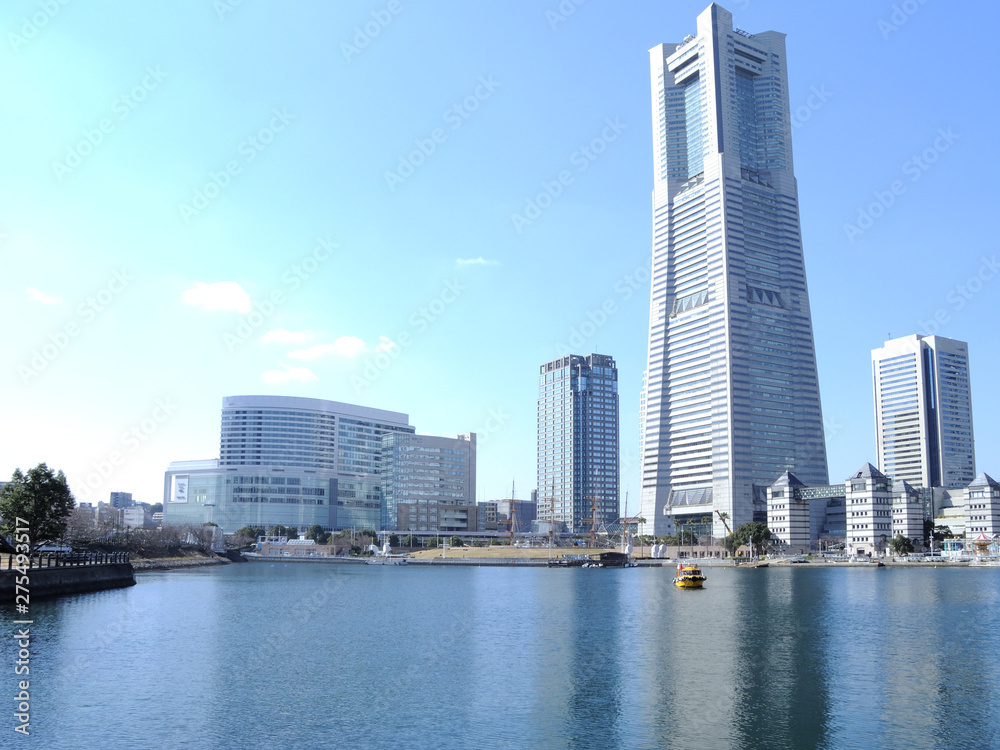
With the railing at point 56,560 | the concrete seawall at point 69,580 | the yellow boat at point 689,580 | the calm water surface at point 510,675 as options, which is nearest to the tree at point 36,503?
the railing at point 56,560

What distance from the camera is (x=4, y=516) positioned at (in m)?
109

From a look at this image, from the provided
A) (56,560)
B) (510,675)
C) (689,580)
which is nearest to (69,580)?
(56,560)

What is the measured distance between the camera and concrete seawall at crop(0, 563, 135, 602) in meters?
86.2

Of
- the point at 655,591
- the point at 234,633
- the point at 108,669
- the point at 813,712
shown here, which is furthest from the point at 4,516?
the point at 813,712

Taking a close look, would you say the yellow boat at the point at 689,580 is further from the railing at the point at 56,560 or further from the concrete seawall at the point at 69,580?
the railing at the point at 56,560

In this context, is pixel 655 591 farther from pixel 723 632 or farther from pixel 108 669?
pixel 108 669

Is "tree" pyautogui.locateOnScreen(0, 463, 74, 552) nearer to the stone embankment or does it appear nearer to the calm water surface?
the stone embankment

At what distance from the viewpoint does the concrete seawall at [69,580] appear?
86.2 metres

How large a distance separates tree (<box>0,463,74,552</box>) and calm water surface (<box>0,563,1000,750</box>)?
44.7 feet

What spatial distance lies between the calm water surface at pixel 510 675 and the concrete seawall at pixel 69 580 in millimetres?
3624

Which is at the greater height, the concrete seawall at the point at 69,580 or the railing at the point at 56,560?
the railing at the point at 56,560

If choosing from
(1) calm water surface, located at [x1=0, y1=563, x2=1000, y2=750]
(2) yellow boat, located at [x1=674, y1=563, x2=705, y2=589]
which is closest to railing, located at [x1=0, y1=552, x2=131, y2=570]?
(1) calm water surface, located at [x1=0, y1=563, x2=1000, y2=750]

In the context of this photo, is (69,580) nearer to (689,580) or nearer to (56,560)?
(56,560)

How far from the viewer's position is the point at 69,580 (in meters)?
104
